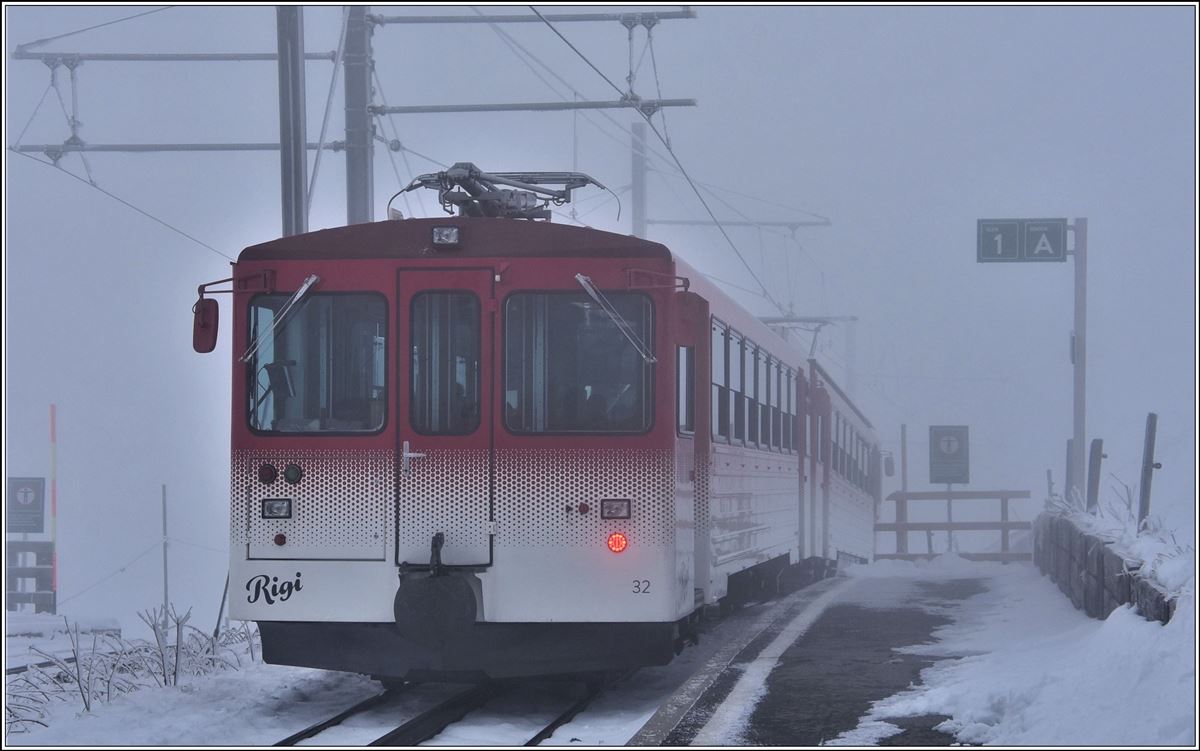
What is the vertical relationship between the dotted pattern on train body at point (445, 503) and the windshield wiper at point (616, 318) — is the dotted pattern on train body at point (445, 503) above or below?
below

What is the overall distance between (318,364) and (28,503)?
65.8 feet

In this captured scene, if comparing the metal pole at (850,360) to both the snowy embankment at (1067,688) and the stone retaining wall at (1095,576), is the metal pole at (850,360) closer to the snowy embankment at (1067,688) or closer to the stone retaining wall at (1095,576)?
the stone retaining wall at (1095,576)

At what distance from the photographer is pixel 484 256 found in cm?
938

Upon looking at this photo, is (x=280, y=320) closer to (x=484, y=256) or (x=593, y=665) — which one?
(x=484, y=256)

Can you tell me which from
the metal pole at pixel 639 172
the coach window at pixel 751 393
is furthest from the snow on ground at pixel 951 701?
the metal pole at pixel 639 172

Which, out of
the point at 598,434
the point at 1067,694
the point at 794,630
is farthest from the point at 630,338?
the point at 794,630

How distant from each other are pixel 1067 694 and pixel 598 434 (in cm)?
297

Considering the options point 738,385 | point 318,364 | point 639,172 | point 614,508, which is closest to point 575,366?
point 614,508

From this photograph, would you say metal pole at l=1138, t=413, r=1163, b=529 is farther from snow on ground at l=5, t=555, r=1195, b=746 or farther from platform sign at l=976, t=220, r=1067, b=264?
platform sign at l=976, t=220, r=1067, b=264

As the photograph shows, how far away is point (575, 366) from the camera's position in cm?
933

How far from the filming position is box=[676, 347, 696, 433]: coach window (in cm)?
962

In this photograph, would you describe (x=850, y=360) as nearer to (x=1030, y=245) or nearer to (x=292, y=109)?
(x=1030, y=245)

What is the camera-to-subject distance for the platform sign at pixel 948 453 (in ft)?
101

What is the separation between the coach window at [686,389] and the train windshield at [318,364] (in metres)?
1.80
